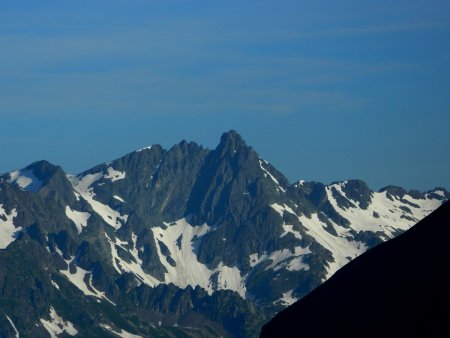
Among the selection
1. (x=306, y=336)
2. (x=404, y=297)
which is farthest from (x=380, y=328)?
(x=306, y=336)

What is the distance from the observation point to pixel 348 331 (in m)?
186

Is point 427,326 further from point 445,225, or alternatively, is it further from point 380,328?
point 445,225

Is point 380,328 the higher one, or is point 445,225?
point 445,225

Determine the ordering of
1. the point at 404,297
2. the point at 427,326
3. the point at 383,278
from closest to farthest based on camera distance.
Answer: the point at 427,326
the point at 404,297
the point at 383,278

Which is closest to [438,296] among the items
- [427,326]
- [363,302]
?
[427,326]

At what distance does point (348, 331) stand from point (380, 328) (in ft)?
23.7

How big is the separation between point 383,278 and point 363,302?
5159 millimetres

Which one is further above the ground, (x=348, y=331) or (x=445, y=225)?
(x=445, y=225)

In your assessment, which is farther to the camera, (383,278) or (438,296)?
(383,278)

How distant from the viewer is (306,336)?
651 feet

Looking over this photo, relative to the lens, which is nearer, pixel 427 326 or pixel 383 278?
pixel 427 326

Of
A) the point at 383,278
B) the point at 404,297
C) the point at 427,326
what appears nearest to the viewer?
the point at 427,326

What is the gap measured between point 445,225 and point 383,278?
11.2m

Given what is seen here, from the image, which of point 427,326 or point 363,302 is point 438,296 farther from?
point 363,302
